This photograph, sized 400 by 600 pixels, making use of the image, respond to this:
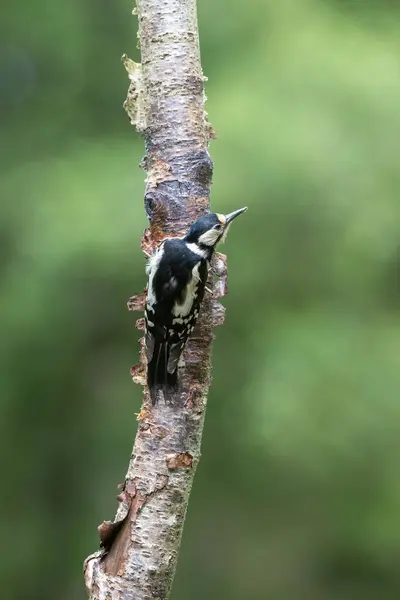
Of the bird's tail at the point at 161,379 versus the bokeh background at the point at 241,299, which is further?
the bokeh background at the point at 241,299

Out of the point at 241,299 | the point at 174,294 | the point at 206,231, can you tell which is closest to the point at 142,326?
the point at 174,294

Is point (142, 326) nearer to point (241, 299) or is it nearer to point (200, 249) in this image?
point (200, 249)

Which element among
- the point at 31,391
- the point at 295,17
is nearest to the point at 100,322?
the point at 31,391

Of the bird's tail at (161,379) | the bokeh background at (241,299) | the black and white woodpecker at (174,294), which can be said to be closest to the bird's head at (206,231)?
the black and white woodpecker at (174,294)

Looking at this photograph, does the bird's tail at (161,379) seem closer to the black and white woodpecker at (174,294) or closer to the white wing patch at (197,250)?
the black and white woodpecker at (174,294)

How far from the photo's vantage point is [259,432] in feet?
8.76

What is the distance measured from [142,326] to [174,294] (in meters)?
0.12

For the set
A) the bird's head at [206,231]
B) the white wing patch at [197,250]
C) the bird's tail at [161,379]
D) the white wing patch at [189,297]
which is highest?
the bird's head at [206,231]

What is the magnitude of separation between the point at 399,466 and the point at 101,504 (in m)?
1.33

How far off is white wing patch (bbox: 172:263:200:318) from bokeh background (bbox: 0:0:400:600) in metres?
1.08

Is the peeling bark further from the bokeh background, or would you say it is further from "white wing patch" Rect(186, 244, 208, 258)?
the bokeh background

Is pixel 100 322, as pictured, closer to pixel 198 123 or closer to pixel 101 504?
pixel 101 504

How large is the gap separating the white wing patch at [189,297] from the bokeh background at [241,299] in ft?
3.54

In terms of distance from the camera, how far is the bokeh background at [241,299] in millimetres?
2670
